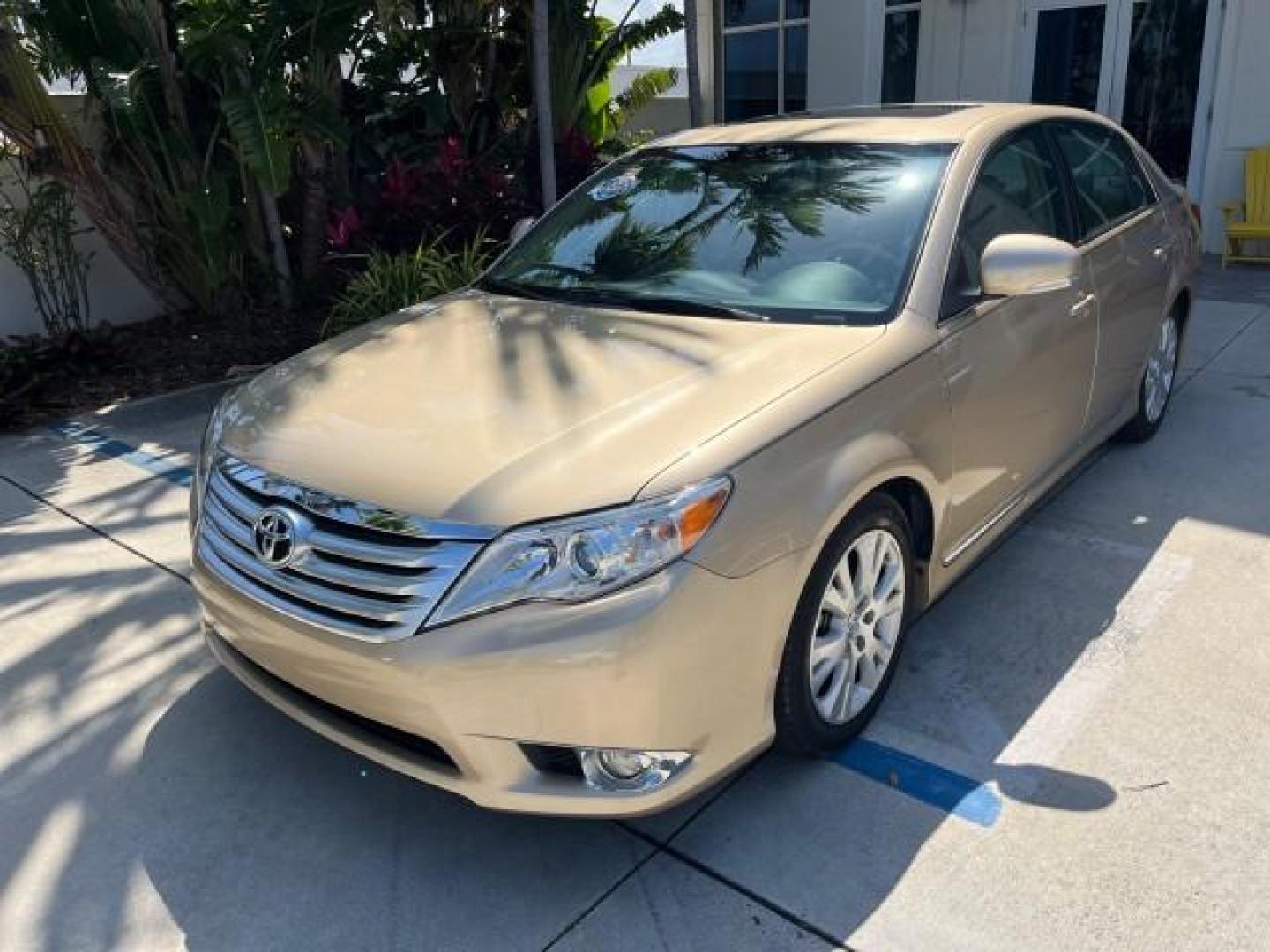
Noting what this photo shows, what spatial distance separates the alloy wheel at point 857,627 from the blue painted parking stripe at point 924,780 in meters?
0.13

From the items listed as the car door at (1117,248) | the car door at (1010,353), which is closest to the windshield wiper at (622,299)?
the car door at (1010,353)

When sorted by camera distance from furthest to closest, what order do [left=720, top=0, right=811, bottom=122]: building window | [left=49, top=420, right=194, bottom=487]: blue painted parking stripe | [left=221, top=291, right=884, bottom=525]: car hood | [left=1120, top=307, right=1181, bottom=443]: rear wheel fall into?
[left=720, top=0, right=811, bottom=122]: building window → [left=49, top=420, right=194, bottom=487]: blue painted parking stripe → [left=1120, top=307, right=1181, bottom=443]: rear wheel → [left=221, top=291, right=884, bottom=525]: car hood

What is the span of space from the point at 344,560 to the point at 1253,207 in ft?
30.9

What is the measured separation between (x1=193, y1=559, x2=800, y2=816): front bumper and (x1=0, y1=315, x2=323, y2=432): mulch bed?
16.0 feet

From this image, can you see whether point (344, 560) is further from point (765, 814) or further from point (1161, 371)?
point (1161, 371)

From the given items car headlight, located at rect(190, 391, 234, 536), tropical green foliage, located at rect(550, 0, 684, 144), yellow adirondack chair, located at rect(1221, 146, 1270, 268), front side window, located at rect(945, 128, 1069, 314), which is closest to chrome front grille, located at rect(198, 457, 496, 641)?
car headlight, located at rect(190, 391, 234, 536)

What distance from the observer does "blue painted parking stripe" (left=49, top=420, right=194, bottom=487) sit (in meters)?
5.22

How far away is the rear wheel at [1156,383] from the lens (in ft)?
16.1

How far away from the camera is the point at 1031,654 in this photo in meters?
3.38

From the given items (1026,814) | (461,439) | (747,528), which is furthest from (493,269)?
(1026,814)

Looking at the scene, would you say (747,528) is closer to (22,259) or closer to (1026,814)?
(1026,814)

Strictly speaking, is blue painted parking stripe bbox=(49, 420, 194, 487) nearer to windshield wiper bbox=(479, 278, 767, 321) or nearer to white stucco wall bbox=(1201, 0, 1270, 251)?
windshield wiper bbox=(479, 278, 767, 321)

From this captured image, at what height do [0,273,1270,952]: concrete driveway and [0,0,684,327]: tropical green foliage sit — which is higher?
[0,0,684,327]: tropical green foliage

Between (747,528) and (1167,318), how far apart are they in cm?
359
